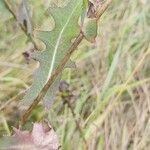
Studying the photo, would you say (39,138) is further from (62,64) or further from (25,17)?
(25,17)

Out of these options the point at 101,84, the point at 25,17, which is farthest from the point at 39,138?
the point at 101,84

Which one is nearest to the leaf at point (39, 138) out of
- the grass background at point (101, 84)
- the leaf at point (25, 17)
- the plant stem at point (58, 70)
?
the plant stem at point (58, 70)

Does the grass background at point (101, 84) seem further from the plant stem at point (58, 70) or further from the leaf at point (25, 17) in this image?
the plant stem at point (58, 70)

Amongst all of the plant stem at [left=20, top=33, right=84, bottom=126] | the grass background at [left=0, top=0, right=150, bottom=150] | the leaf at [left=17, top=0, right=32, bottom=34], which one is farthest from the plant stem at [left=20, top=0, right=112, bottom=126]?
the grass background at [left=0, top=0, right=150, bottom=150]

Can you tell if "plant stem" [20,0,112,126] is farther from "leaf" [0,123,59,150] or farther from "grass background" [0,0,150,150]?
"grass background" [0,0,150,150]

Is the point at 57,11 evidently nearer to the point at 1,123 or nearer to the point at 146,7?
the point at 1,123

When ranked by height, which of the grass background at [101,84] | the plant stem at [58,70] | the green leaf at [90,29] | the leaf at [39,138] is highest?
the green leaf at [90,29]

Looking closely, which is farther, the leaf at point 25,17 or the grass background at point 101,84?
the grass background at point 101,84
